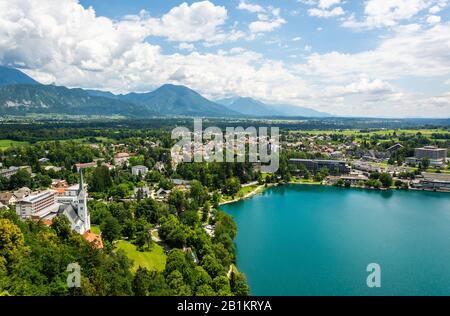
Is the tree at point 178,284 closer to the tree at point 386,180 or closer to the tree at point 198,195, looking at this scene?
the tree at point 198,195

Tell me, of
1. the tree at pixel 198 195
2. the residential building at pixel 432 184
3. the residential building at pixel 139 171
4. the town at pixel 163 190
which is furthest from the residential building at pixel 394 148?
the tree at pixel 198 195

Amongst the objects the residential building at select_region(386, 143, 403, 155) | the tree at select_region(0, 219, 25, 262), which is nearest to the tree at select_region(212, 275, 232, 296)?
the tree at select_region(0, 219, 25, 262)

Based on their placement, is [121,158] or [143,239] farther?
[121,158]

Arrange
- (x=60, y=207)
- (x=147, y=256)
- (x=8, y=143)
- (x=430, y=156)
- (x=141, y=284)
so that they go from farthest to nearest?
(x=8, y=143) < (x=430, y=156) < (x=60, y=207) < (x=147, y=256) < (x=141, y=284)

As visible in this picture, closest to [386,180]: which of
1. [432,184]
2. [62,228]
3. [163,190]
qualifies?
[432,184]

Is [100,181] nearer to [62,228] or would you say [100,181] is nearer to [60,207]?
[60,207]
